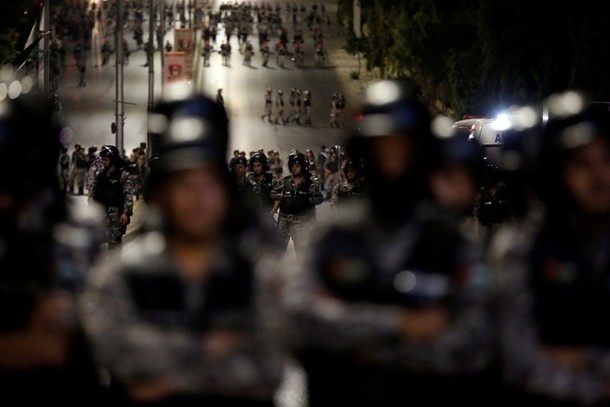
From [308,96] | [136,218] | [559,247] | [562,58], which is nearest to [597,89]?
[562,58]

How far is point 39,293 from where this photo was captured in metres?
5.61

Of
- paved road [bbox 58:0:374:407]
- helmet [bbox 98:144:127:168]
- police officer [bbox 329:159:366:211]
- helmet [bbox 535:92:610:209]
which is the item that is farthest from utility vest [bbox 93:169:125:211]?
paved road [bbox 58:0:374:407]

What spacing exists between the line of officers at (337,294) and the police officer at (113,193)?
11622 millimetres

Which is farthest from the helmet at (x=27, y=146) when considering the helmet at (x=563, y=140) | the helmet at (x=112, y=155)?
the helmet at (x=112, y=155)

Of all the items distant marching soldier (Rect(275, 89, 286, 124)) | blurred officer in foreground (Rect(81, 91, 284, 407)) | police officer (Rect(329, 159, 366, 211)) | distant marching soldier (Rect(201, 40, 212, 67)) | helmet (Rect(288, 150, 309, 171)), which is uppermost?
distant marching soldier (Rect(201, 40, 212, 67))

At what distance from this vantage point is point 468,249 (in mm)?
5559

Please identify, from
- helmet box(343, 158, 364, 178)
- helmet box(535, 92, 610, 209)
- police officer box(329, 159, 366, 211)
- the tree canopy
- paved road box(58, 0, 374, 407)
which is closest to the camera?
helmet box(535, 92, 610, 209)

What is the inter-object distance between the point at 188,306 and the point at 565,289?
1.54 metres

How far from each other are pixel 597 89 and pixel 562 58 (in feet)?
14.2

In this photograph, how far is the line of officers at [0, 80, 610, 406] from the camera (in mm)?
5234

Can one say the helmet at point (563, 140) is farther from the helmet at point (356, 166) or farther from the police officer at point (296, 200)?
the police officer at point (296, 200)

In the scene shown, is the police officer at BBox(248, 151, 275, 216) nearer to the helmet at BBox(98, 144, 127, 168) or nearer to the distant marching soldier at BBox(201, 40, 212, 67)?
the helmet at BBox(98, 144, 127, 168)

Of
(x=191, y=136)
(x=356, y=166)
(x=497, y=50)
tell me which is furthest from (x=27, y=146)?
(x=497, y=50)

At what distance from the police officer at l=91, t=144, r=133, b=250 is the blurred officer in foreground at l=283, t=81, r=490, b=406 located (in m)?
12.1
